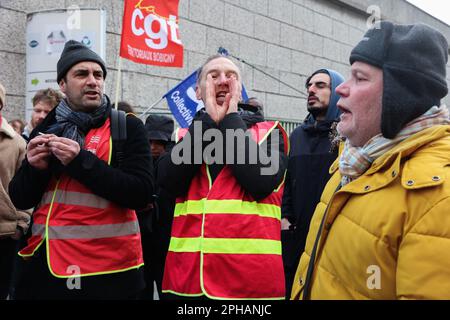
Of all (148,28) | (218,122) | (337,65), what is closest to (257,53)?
(337,65)

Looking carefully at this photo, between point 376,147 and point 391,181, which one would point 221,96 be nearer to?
point 376,147

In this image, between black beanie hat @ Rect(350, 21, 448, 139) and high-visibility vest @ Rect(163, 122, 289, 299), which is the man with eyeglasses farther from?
black beanie hat @ Rect(350, 21, 448, 139)

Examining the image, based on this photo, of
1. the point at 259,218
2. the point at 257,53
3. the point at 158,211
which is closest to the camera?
the point at 259,218

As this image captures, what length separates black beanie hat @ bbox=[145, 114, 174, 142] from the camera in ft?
13.4

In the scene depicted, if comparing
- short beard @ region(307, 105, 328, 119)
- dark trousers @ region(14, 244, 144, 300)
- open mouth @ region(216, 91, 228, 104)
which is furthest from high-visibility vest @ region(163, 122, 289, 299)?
short beard @ region(307, 105, 328, 119)

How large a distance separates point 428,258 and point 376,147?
40 cm

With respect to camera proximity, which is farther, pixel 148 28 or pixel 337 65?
pixel 337 65

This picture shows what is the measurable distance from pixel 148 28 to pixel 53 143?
299 centimetres

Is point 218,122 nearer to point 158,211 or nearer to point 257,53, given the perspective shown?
point 158,211

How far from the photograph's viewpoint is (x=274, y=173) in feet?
7.59

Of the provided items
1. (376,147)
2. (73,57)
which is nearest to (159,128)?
(73,57)

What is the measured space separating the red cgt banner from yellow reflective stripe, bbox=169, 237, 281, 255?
3069mm

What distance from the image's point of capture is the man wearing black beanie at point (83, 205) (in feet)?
7.79

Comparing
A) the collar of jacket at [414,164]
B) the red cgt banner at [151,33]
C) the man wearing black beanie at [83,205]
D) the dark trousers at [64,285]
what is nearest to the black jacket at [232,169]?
the man wearing black beanie at [83,205]
